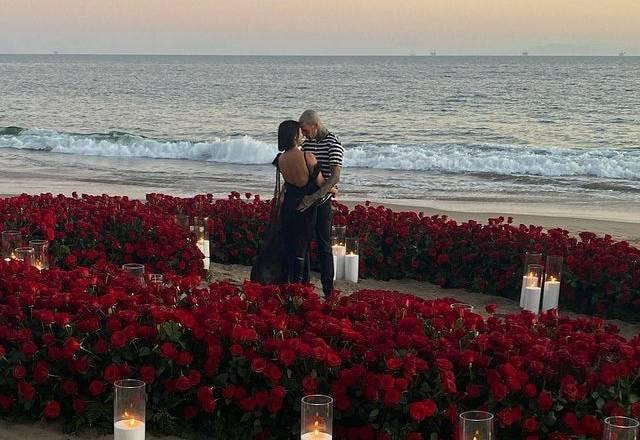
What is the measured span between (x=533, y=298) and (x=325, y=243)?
192 cm

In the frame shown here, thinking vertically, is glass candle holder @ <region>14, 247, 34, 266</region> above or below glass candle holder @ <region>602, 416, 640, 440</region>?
below

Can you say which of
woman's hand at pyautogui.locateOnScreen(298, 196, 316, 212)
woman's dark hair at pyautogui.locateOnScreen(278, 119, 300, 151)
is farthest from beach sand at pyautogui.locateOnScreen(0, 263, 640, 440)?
woman's dark hair at pyautogui.locateOnScreen(278, 119, 300, 151)

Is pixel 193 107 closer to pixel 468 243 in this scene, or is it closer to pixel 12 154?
pixel 12 154

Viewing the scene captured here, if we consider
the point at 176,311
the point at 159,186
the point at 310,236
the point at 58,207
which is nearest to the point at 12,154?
the point at 159,186

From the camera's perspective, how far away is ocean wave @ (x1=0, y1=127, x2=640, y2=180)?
2648 centimetres

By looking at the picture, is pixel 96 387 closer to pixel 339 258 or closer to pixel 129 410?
pixel 129 410

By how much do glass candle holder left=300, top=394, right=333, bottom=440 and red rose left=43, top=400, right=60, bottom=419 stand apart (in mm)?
1650

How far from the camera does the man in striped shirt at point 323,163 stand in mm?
8398

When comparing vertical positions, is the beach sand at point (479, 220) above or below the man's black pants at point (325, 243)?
below

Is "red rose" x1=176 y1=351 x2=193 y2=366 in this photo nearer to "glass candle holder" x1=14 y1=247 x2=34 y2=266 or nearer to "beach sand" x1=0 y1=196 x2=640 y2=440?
"beach sand" x1=0 y1=196 x2=640 y2=440

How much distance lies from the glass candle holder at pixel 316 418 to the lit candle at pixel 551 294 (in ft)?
15.5

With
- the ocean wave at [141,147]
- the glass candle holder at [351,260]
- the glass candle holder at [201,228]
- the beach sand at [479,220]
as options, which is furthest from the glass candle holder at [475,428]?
the ocean wave at [141,147]

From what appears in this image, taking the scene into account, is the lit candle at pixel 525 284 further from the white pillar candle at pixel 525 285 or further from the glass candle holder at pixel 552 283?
the glass candle holder at pixel 552 283

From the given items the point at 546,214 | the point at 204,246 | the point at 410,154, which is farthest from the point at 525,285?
the point at 410,154
